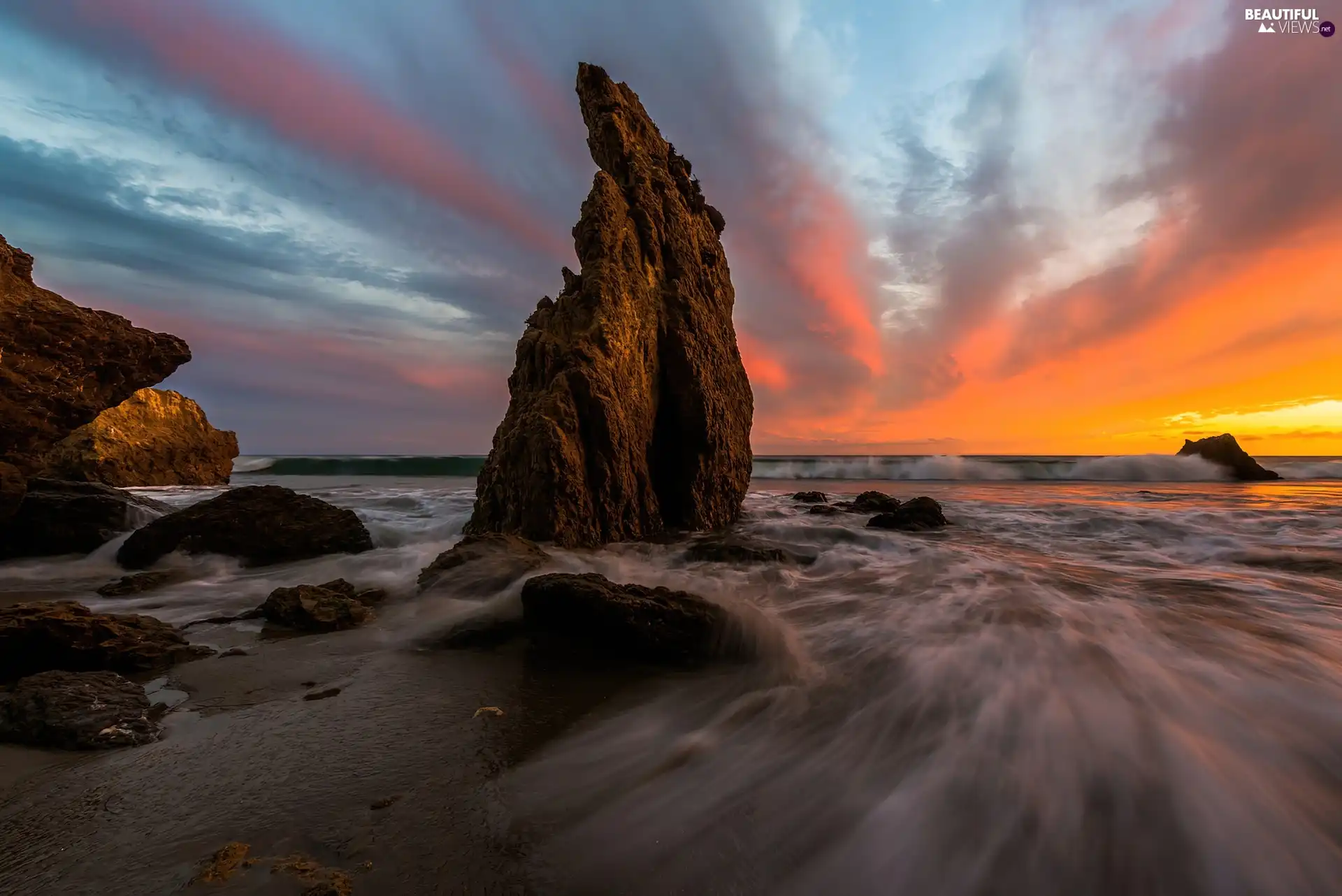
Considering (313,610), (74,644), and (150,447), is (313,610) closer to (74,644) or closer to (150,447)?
(74,644)

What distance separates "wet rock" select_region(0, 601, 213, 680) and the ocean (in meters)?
1.28

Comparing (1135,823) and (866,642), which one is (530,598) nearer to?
(866,642)

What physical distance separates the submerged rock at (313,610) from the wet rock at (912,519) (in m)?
10.2

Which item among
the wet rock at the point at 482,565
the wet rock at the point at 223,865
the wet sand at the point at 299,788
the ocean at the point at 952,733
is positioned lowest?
the ocean at the point at 952,733

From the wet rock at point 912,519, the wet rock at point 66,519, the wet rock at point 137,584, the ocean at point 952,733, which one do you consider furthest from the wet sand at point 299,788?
the wet rock at point 912,519

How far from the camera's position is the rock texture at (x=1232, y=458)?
101 ft

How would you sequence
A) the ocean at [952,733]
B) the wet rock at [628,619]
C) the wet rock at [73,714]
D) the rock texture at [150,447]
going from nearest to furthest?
the ocean at [952,733], the wet rock at [73,714], the wet rock at [628,619], the rock texture at [150,447]

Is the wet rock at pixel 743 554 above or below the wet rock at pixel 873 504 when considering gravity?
below

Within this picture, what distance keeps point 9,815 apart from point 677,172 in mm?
14832

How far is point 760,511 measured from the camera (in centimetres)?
1480

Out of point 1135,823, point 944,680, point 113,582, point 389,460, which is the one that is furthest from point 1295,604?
point 389,460

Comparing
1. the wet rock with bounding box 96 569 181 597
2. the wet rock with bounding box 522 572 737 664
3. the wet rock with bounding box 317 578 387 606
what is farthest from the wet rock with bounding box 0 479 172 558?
the wet rock with bounding box 522 572 737 664

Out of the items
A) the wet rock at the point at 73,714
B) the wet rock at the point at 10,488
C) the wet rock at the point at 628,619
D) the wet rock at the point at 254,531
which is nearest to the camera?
the wet rock at the point at 73,714

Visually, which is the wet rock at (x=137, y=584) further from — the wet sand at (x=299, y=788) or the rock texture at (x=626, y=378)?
the rock texture at (x=626, y=378)
